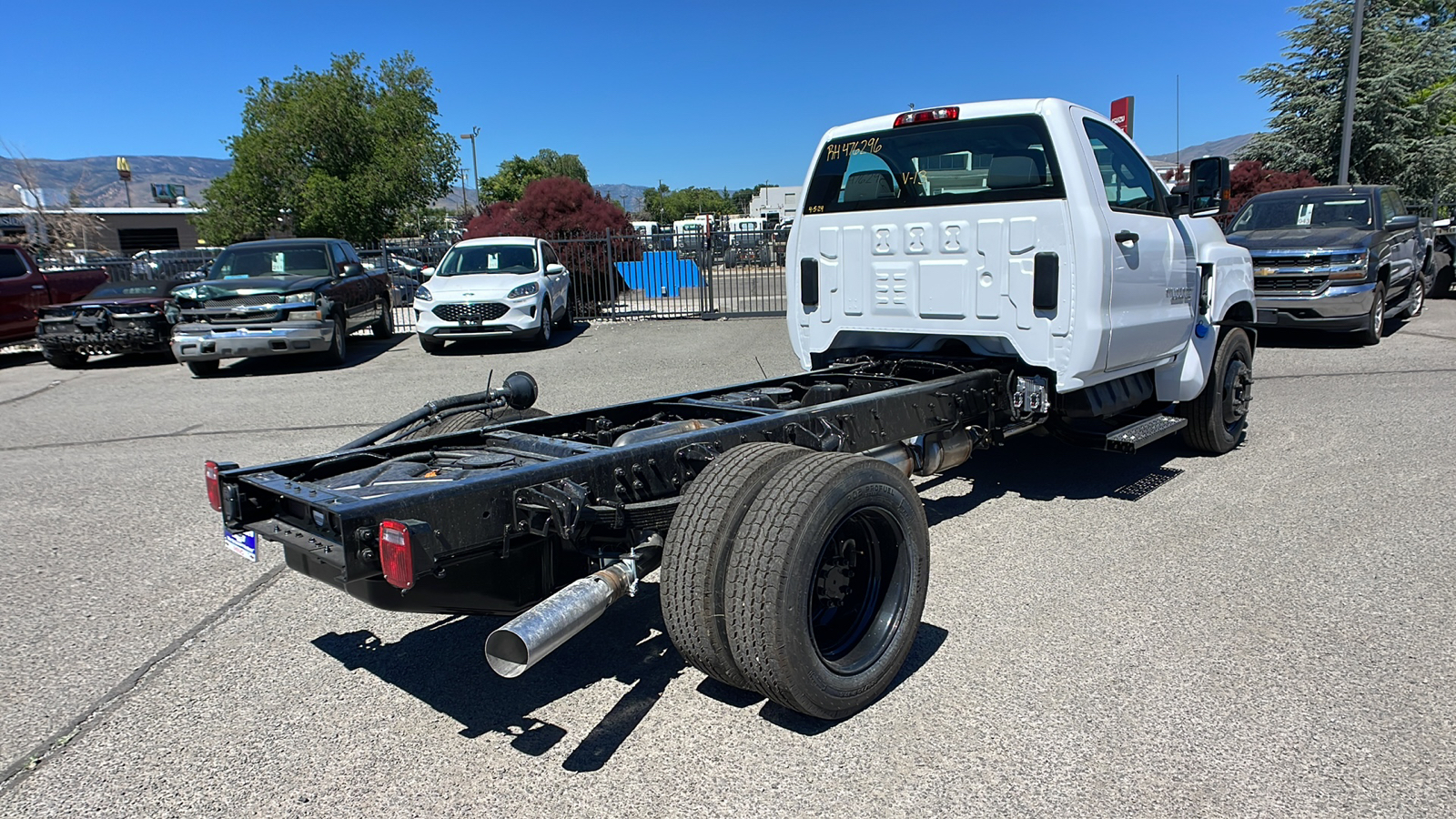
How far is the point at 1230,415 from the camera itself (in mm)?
6570

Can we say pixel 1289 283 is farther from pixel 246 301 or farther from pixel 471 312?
pixel 246 301

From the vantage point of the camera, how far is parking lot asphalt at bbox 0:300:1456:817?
2.73m

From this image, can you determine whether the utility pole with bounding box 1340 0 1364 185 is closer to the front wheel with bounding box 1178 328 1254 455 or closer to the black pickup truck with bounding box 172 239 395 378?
the front wheel with bounding box 1178 328 1254 455

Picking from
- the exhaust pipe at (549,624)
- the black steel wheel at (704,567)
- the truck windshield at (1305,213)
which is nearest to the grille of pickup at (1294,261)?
the truck windshield at (1305,213)

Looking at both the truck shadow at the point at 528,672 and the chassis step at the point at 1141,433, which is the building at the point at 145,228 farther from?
the chassis step at the point at 1141,433

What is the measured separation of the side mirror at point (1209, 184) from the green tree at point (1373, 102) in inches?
1149

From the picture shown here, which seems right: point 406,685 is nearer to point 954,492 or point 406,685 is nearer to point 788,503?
point 788,503

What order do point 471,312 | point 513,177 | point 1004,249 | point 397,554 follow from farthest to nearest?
point 513,177 < point 471,312 < point 1004,249 < point 397,554

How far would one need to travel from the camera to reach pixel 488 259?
1511cm

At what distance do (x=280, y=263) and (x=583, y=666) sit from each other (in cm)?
1180

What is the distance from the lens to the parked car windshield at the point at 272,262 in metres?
13.1

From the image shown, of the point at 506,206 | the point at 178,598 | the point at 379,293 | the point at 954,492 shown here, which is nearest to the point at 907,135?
the point at 954,492

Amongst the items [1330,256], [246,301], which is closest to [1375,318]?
[1330,256]

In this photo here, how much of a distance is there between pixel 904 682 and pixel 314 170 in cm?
3080
